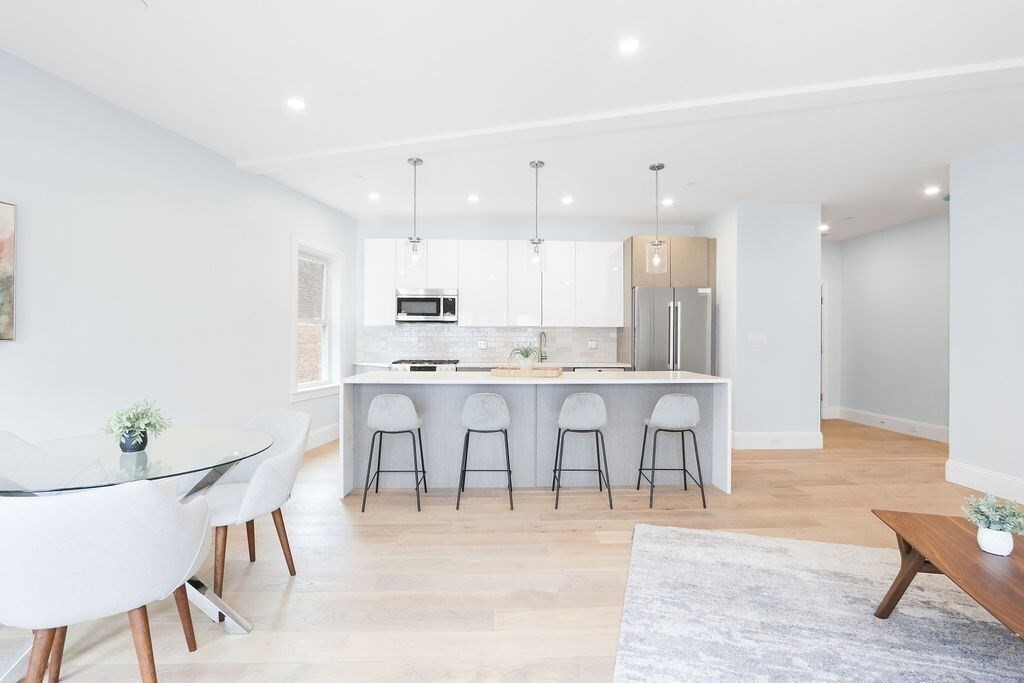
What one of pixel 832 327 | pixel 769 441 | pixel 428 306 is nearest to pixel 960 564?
pixel 769 441

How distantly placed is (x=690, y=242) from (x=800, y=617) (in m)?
4.28

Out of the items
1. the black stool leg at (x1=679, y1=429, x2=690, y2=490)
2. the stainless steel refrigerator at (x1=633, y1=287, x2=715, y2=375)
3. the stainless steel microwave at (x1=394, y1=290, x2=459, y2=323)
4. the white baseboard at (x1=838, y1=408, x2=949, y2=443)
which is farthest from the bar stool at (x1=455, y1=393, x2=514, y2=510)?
the white baseboard at (x1=838, y1=408, x2=949, y2=443)

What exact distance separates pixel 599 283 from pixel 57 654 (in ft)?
17.7

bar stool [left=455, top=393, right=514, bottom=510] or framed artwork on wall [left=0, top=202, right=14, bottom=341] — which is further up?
framed artwork on wall [left=0, top=202, right=14, bottom=341]

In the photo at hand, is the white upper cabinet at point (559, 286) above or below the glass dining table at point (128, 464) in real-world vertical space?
above

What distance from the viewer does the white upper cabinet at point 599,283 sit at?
5.96 meters

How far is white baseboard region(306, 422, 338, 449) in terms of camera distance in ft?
17.1

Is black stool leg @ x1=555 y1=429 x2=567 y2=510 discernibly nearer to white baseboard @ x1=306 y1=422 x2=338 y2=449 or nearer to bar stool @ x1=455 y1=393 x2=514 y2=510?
bar stool @ x1=455 y1=393 x2=514 y2=510

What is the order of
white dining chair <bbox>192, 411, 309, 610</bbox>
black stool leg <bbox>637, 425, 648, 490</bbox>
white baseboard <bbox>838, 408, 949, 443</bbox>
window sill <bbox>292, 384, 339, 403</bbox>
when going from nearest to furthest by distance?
white dining chair <bbox>192, 411, 309, 610</bbox> < black stool leg <bbox>637, 425, 648, 490</bbox> < window sill <bbox>292, 384, 339, 403</bbox> < white baseboard <bbox>838, 408, 949, 443</bbox>

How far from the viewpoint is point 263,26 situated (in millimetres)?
2230

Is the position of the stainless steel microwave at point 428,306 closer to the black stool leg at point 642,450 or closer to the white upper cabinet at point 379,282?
the white upper cabinet at point 379,282

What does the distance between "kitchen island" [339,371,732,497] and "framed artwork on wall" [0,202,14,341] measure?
6.34ft

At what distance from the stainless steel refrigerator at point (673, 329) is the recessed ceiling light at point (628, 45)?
127 inches

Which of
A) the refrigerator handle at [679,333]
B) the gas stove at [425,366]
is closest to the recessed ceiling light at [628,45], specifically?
the refrigerator handle at [679,333]
